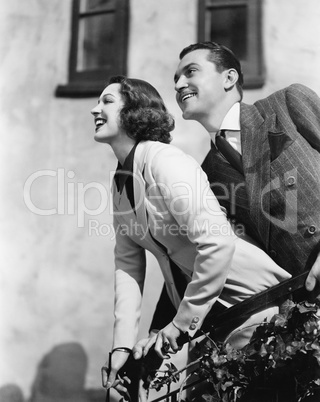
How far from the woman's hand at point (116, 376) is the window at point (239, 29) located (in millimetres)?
1140

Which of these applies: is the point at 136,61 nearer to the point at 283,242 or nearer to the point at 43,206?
the point at 43,206

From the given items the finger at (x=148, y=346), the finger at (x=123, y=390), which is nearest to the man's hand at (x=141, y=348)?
the finger at (x=148, y=346)

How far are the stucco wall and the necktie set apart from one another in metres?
0.64

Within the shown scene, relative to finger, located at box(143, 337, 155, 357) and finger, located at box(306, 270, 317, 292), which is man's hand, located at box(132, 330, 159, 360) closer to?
finger, located at box(143, 337, 155, 357)

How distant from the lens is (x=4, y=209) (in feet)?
11.0

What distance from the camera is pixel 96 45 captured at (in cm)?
338

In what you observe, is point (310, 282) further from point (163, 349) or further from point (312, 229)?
point (163, 349)

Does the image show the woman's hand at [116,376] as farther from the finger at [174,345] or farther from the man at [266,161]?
the finger at [174,345]

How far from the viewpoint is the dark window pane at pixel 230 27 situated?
3.25 meters

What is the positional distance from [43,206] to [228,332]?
1113 mm

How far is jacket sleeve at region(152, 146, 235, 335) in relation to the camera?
2.35 metres

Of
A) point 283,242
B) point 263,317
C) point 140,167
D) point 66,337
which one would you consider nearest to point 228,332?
point 263,317

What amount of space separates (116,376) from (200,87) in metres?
0.86

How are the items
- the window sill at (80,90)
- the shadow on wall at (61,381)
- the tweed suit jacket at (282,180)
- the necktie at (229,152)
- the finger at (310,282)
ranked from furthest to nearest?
1. the window sill at (80,90)
2. the shadow on wall at (61,381)
3. the necktie at (229,152)
4. the tweed suit jacket at (282,180)
5. the finger at (310,282)
